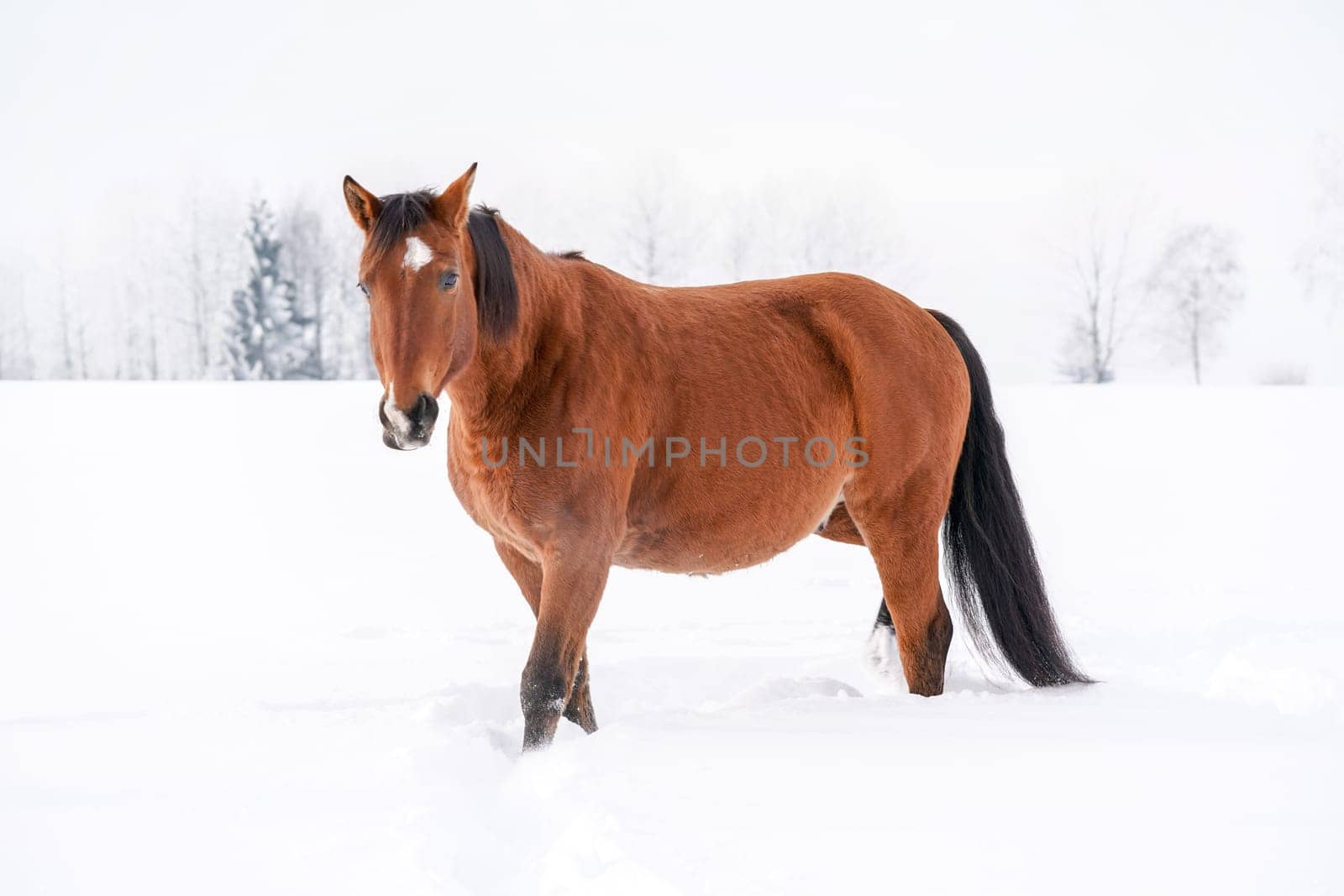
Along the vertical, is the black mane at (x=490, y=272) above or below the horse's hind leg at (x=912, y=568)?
above

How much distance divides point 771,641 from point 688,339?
2777mm

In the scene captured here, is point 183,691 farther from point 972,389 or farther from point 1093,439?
point 1093,439

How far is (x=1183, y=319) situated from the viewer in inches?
1001

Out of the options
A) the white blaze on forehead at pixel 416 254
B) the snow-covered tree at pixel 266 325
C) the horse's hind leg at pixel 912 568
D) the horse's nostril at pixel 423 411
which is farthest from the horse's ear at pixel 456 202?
the snow-covered tree at pixel 266 325

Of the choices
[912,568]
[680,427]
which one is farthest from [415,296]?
[912,568]

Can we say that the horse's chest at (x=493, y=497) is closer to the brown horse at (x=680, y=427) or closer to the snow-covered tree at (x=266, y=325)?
the brown horse at (x=680, y=427)

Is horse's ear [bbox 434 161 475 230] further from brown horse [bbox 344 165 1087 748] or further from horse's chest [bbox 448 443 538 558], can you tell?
horse's chest [bbox 448 443 538 558]

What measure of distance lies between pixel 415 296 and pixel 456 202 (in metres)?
0.40

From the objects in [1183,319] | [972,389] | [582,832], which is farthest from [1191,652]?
[1183,319]

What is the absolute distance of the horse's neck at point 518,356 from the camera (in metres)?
3.41

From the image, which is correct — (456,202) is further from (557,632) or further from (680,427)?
(557,632)

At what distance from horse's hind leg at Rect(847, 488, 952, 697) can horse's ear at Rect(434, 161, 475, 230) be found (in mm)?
2118

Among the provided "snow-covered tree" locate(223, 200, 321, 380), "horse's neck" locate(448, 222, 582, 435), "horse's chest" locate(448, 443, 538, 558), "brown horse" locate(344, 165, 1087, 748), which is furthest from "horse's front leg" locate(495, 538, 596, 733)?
"snow-covered tree" locate(223, 200, 321, 380)

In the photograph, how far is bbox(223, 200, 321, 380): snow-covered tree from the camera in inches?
987
